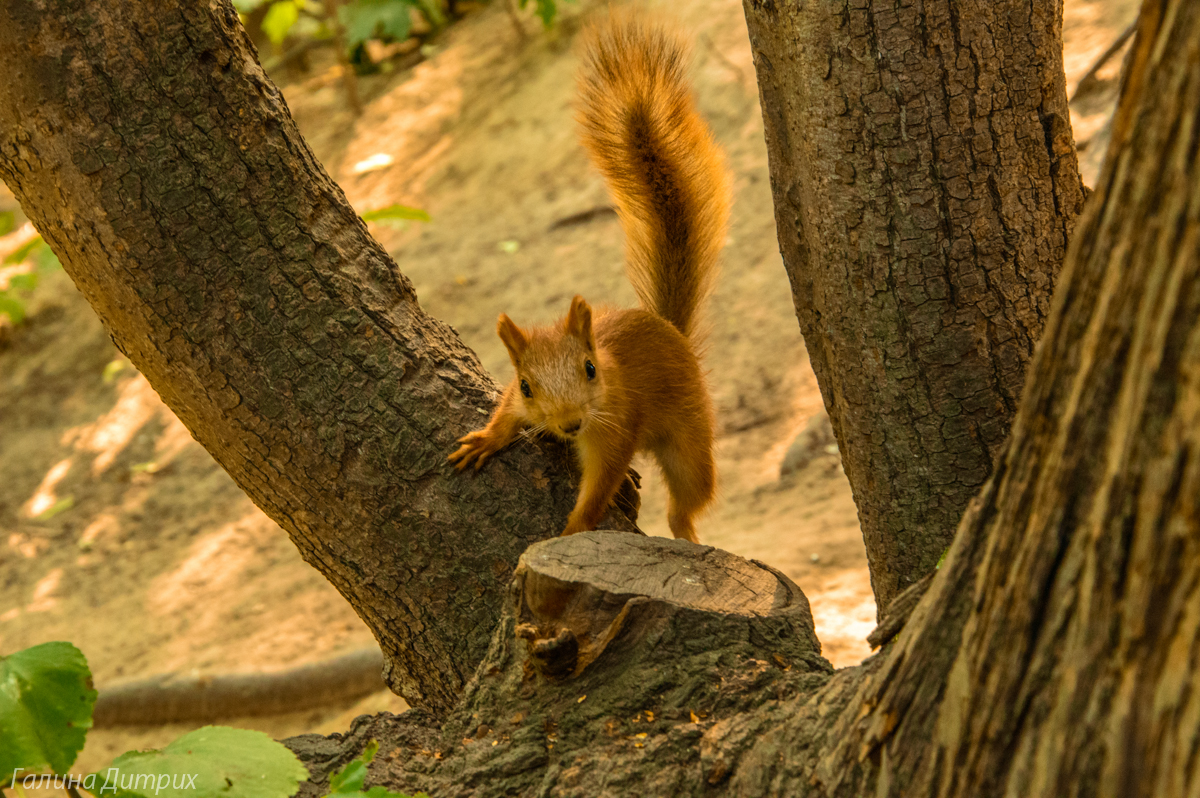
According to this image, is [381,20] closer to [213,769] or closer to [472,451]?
[472,451]

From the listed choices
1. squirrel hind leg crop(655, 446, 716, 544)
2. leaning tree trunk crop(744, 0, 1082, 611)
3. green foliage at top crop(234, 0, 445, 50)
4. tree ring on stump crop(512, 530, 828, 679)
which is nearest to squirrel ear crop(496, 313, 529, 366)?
squirrel hind leg crop(655, 446, 716, 544)

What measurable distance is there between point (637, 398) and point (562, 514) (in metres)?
0.72

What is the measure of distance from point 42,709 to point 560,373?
1.31 meters

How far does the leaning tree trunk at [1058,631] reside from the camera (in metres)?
0.73

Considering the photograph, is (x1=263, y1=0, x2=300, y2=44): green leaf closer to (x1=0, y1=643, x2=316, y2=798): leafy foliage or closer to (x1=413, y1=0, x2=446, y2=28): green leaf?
(x1=413, y1=0, x2=446, y2=28): green leaf

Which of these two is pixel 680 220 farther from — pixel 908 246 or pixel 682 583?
pixel 682 583

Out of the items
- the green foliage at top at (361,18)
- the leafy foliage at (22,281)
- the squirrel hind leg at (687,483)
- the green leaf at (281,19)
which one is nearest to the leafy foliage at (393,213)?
the squirrel hind leg at (687,483)

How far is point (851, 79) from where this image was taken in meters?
1.50

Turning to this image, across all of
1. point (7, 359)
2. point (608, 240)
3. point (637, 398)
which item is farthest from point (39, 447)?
point (637, 398)

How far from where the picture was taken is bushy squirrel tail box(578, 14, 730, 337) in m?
2.12

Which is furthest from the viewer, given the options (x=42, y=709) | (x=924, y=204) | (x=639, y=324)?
(x=639, y=324)

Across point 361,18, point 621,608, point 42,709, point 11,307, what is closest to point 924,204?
point 621,608

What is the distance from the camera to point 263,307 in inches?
60.6

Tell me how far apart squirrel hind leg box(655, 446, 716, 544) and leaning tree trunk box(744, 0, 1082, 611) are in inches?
34.2
